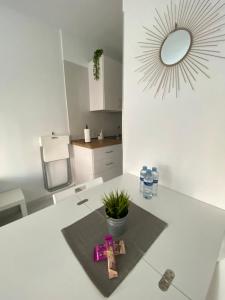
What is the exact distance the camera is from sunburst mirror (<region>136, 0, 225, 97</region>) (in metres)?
0.71

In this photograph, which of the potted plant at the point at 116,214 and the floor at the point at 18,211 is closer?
the potted plant at the point at 116,214

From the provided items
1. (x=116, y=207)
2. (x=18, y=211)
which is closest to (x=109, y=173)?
(x=18, y=211)

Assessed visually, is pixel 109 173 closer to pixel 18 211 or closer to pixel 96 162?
pixel 96 162

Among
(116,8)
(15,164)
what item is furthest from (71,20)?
(15,164)

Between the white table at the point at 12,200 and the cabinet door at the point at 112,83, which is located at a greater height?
the cabinet door at the point at 112,83

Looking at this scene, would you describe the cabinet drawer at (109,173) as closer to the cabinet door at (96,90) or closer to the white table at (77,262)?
the cabinet door at (96,90)

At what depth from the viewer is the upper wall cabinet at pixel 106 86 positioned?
2.02 metres

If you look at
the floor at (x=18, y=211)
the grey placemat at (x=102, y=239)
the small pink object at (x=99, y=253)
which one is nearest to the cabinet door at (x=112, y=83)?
the floor at (x=18, y=211)

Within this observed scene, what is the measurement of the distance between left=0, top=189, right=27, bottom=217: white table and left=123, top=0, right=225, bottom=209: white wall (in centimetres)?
123

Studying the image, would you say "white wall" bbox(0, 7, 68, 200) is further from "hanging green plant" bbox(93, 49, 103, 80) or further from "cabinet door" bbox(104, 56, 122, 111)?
"cabinet door" bbox(104, 56, 122, 111)

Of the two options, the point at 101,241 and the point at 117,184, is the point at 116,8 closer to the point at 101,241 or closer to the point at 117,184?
the point at 117,184

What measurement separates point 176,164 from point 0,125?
179 cm

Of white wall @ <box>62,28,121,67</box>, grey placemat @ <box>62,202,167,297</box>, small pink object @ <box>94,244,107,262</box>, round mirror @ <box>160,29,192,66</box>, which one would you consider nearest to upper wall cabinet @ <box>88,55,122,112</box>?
white wall @ <box>62,28,121,67</box>

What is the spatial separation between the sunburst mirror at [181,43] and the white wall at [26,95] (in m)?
1.31
